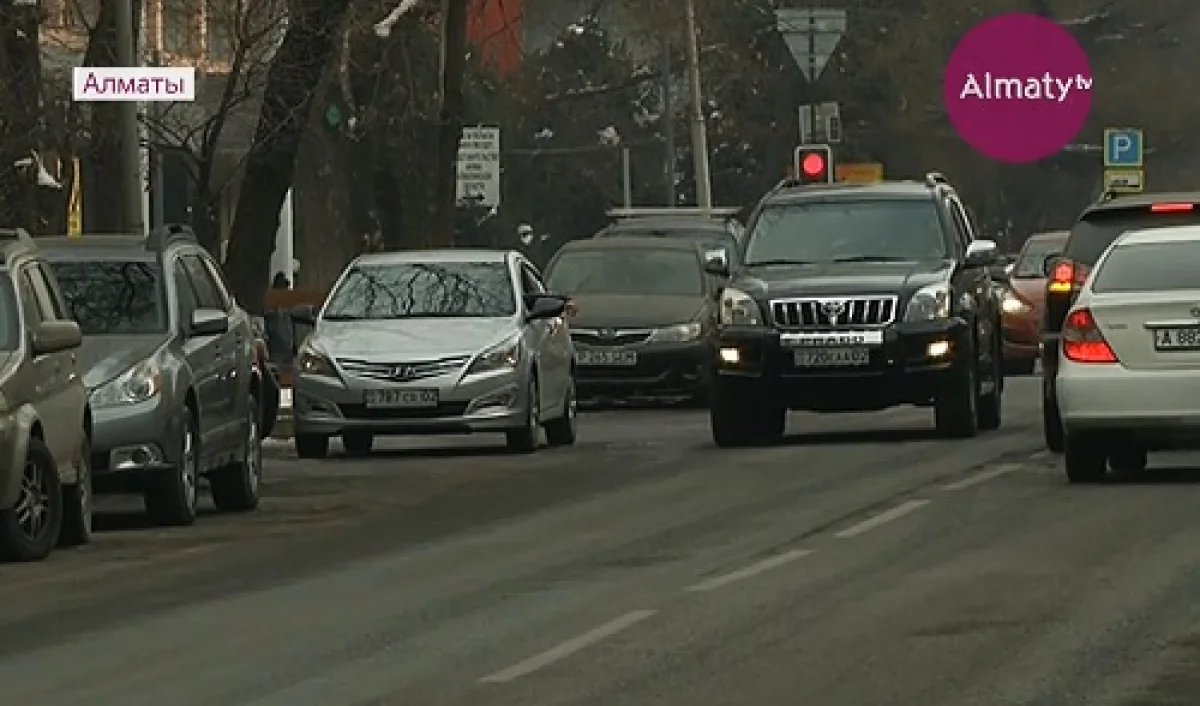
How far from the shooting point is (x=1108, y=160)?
5200cm

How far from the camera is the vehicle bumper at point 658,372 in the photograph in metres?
33.0

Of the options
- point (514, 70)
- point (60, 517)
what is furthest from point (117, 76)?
point (514, 70)

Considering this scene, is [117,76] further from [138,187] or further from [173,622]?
[173,622]

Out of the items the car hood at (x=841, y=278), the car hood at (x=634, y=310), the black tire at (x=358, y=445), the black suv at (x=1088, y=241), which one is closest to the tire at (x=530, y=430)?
the black tire at (x=358, y=445)

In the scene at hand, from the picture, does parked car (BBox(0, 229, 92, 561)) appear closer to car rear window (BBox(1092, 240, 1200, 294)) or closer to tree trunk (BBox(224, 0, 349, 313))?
car rear window (BBox(1092, 240, 1200, 294))

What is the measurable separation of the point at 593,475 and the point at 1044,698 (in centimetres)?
1251

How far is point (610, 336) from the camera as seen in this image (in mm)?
33094

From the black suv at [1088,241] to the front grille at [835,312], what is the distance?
1.75 meters

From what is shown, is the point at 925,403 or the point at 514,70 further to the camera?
the point at 514,70

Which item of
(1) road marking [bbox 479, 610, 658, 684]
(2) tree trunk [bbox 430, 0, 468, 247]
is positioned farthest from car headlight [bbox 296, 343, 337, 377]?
(2) tree trunk [bbox 430, 0, 468, 247]

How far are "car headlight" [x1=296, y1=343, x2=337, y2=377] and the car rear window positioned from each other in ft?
22.9

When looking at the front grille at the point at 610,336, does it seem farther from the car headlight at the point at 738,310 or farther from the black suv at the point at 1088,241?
the black suv at the point at 1088,241

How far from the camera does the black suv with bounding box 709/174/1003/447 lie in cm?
2533

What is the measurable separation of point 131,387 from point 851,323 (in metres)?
6.94
